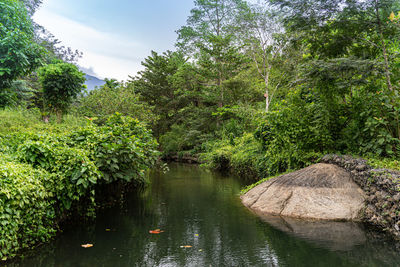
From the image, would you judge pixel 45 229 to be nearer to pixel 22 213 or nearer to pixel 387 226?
pixel 22 213

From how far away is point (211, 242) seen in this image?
13.7 ft

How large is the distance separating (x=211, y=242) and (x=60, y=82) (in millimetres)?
8251

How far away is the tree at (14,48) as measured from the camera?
668 centimetres

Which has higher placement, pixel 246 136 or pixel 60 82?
pixel 60 82

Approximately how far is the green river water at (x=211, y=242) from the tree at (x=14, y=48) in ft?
14.5

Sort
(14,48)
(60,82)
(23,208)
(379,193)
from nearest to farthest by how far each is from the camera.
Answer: (23,208) < (379,193) < (14,48) < (60,82)

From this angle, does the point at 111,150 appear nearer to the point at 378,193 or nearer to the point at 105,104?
the point at 378,193

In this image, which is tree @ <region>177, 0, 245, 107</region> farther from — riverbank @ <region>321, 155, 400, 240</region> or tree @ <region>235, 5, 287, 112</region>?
riverbank @ <region>321, 155, 400, 240</region>

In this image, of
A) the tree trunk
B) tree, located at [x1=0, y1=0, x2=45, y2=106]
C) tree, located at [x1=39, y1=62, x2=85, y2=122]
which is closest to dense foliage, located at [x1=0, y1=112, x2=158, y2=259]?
tree, located at [x1=0, y1=0, x2=45, y2=106]

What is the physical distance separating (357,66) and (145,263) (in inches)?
212

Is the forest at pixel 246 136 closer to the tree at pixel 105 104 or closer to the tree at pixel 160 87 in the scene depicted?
the tree at pixel 105 104

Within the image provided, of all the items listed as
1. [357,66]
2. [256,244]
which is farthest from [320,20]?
[256,244]

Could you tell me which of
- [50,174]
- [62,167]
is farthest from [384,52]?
[50,174]

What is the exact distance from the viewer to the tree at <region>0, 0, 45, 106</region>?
263 inches
